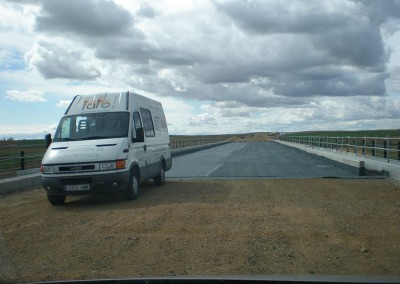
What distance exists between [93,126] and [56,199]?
199 cm

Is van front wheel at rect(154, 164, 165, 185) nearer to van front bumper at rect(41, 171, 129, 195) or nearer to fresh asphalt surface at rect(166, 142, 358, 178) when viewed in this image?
fresh asphalt surface at rect(166, 142, 358, 178)

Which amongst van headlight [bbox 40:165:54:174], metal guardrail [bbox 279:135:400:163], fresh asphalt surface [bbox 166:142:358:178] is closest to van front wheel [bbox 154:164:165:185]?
fresh asphalt surface [bbox 166:142:358:178]

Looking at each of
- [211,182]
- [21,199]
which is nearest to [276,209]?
[211,182]

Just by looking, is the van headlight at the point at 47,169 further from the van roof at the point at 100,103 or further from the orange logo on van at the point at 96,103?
the orange logo on van at the point at 96,103

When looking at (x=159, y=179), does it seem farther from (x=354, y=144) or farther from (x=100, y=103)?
(x=354, y=144)

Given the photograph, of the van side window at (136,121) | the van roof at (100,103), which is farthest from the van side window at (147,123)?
the van roof at (100,103)

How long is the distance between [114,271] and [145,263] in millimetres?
453

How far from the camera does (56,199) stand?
430 inches

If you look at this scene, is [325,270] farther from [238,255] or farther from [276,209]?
[276,209]

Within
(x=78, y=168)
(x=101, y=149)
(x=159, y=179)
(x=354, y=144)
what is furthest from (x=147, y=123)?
(x=354, y=144)

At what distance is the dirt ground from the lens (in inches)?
222

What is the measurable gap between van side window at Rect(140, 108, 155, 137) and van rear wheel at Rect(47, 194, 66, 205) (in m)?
3.00

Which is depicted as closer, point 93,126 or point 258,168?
point 93,126

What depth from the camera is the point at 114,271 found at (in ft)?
18.2
